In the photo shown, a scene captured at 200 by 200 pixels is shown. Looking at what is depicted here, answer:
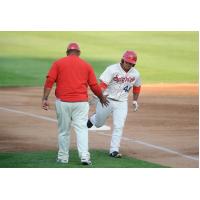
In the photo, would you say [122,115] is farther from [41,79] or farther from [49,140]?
[41,79]

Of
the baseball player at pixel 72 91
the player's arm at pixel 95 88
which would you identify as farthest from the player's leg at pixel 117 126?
the baseball player at pixel 72 91

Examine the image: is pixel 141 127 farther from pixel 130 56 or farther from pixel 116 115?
pixel 130 56

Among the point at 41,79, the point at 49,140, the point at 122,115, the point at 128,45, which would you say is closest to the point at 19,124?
the point at 49,140

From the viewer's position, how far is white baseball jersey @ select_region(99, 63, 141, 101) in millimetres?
12922

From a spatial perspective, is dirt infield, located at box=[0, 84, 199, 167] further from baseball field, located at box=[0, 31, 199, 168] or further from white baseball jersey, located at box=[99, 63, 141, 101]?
white baseball jersey, located at box=[99, 63, 141, 101]

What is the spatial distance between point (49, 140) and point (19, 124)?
2128mm

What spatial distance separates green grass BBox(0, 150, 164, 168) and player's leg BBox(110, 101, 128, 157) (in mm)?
139

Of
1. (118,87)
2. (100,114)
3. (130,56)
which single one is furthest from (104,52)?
(130,56)

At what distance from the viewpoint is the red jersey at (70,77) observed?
11859mm

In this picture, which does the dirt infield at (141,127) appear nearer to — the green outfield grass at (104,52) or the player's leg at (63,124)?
the player's leg at (63,124)

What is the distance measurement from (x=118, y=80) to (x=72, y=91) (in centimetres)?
130

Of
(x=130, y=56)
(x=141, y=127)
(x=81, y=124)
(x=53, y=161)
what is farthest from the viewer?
(x=141, y=127)

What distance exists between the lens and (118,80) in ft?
42.8

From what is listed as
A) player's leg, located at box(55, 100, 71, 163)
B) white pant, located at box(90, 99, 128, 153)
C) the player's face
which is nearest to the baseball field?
player's leg, located at box(55, 100, 71, 163)
